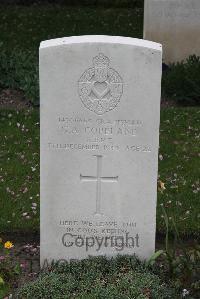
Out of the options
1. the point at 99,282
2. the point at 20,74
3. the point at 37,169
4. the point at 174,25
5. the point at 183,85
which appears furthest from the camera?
the point at 174,25

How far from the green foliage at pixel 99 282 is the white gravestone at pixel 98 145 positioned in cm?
16

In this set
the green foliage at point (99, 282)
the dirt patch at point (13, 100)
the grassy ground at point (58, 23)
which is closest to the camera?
the green foliage at point (99, 282)

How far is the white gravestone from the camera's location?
4.77 metres

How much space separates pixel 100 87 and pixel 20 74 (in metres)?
4.63

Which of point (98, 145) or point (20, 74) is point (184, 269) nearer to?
point (98, 145)

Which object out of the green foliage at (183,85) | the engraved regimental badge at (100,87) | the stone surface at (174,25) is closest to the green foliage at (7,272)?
the engraved regimental badge at (100,87)

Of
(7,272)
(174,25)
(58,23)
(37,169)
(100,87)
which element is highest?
(58,23)

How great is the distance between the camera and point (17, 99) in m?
9.21

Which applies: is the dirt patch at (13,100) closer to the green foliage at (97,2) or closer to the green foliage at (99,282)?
the green foliage at (99,282)

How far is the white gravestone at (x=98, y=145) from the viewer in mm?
4770

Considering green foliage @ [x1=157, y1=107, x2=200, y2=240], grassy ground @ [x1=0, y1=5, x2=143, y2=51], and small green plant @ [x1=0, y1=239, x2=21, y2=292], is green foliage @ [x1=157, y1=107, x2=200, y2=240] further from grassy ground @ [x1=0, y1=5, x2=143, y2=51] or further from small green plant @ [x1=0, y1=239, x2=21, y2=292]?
grassy ground @ [x1=0, y1=5, x2=143, y2=51]

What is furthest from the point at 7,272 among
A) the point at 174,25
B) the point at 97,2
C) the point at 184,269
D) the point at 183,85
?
the point at 97,2

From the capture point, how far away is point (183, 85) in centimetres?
918

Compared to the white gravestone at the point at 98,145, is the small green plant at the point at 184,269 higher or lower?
lower
